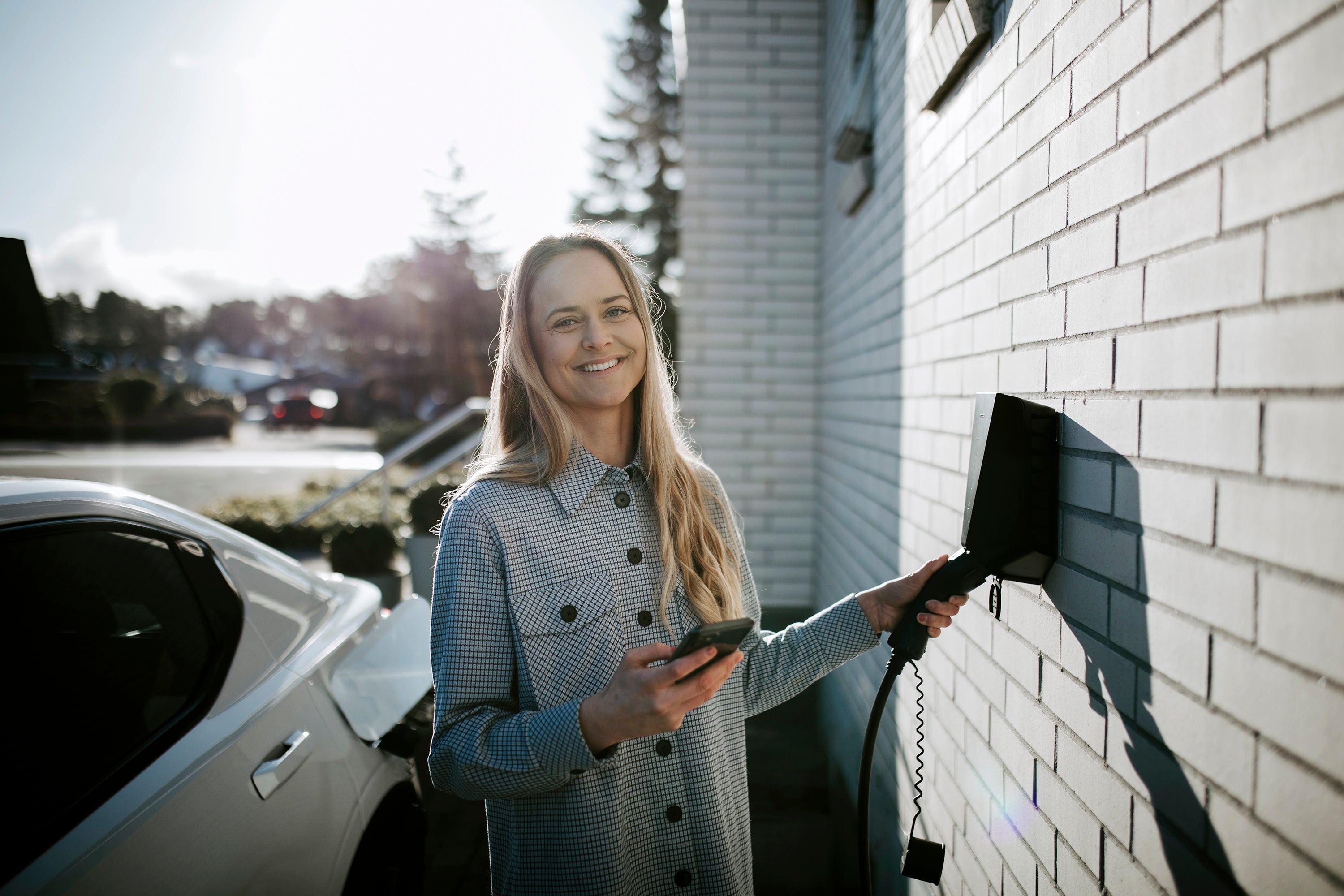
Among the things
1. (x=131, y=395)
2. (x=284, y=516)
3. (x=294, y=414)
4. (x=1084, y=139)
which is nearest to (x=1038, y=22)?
(x=1084, y=139)

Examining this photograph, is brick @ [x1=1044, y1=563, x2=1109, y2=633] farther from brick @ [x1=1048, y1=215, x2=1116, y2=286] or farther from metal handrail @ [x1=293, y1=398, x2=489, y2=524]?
metal handrail @ [x1=293, y1=398, x2=489, y2=524]

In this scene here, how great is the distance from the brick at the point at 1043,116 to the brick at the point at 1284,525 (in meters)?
0.83

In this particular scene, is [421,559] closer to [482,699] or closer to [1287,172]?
[482,699]

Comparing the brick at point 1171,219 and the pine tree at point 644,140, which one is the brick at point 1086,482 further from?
the pine tree at point 644,140

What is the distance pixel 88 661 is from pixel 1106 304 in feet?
6.70

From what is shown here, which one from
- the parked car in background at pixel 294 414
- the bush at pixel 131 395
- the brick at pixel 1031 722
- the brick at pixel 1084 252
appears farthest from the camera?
the parked car in background at pixel 294 414

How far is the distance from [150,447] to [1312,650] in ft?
86.0

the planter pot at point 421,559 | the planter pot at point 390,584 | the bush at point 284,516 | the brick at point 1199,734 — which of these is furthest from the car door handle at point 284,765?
the bush at point 284,516

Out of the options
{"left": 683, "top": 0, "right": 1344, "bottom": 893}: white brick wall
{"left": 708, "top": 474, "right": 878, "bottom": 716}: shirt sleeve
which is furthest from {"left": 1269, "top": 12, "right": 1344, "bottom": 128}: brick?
{"left": 708, "top": 474, "right": 878, "bottom": 716}: shirt sleeve

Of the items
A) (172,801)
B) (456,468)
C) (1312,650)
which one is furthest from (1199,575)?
(456,468)

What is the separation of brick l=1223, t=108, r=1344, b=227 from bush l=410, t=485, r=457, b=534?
18.3 ft

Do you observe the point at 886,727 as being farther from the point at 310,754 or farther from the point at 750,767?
the point at 310,754

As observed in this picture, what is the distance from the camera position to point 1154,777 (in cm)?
106

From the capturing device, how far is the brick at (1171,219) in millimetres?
948
